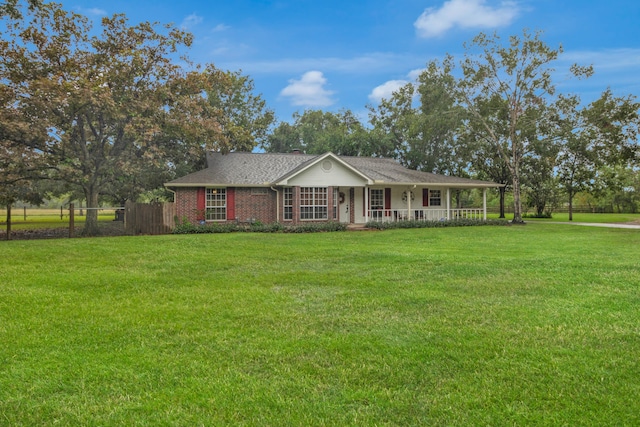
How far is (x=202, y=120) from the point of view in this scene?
64.7 feet

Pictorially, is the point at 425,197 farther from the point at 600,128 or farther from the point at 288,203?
the point at 600,128

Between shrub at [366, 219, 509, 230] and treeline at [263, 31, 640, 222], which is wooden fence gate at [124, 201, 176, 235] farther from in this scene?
treeline at [263, 31, 640, 222]

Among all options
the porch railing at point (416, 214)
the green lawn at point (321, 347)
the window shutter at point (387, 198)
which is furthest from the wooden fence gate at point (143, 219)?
the window shutter at point (387, 198)

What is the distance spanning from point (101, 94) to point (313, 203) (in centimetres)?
1037

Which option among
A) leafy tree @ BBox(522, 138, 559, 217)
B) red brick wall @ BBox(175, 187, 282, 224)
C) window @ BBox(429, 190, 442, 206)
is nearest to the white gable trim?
red brick wall @ BBox(175, 187, 282, 224)

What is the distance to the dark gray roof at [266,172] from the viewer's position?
64.3 ft

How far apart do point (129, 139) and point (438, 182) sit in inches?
642

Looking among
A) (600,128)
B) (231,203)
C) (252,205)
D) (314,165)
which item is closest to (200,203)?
(231,203)

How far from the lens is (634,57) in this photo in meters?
16.6

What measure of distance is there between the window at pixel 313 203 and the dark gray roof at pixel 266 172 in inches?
52.3

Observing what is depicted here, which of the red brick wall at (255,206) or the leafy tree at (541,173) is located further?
the leafy tree at (541,173)

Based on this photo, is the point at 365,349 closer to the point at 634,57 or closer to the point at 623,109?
the point at 634,57

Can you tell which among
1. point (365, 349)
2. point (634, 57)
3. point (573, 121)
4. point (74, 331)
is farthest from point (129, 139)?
point (573, 121)

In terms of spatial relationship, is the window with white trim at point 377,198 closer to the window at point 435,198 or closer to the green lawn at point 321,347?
the window at point 435,198
